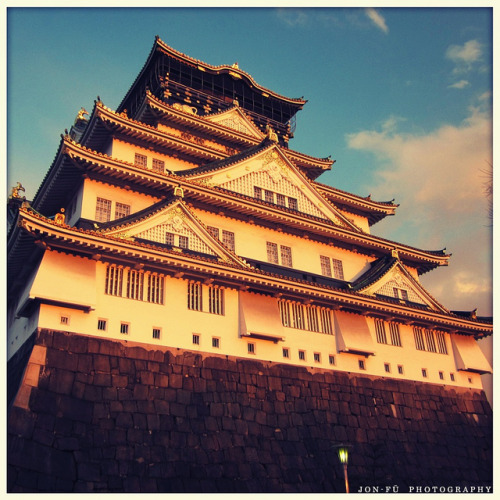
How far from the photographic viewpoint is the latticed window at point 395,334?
2889 cm

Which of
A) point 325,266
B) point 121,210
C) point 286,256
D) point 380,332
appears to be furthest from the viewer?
point 325,266

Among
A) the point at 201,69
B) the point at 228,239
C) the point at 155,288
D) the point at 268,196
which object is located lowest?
the point at 155,288

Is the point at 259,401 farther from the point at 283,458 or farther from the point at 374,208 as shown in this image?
the point at 374,208

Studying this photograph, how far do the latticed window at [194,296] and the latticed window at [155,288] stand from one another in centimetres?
134

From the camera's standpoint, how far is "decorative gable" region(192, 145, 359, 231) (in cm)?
2902

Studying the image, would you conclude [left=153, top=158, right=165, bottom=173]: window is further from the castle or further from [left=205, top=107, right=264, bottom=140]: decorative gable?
[left=205, top=107, right=264, bottom=140]: decorative gable

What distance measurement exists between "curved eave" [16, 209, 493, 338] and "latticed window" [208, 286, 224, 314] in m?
0.56

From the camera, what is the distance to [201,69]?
38438mm

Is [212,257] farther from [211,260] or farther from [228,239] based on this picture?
[228,239]

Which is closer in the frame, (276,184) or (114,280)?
(114,280)

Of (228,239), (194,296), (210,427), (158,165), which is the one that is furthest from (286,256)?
(210,427)

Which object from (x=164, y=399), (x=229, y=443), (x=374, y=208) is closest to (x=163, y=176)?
(x=164, y=399)

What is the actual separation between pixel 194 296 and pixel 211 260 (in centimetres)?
183

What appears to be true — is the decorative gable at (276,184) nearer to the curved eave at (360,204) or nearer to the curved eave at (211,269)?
the curved eave at (360,204)
